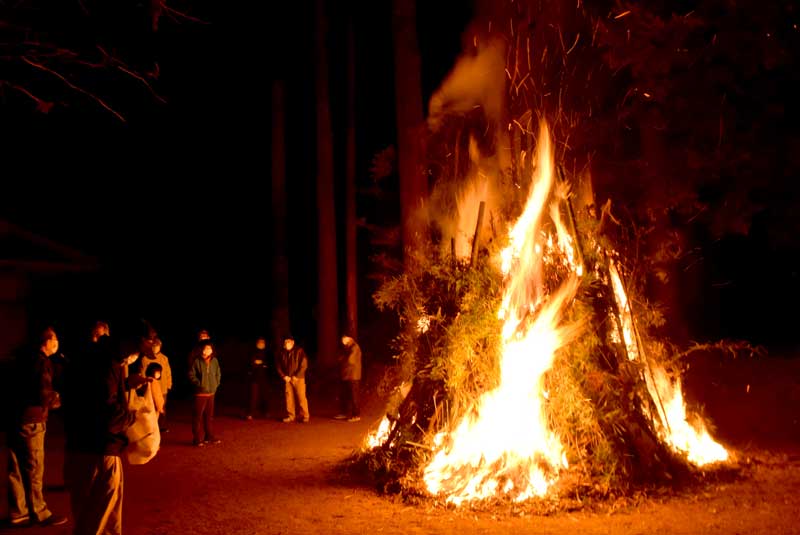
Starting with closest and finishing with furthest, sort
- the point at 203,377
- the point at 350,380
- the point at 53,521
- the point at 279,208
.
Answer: the point at 53,521
the point at 203,377
the point at 350,380
the point at 279,208

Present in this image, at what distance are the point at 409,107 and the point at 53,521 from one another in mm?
10375

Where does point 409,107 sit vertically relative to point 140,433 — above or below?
above

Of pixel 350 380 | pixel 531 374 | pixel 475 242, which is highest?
pixel 475 242

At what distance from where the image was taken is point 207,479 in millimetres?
10430

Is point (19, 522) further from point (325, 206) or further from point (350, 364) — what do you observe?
point (325, 206)

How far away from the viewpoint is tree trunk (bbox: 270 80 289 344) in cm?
2272

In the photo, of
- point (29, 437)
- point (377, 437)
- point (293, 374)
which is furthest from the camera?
point (293, 374)

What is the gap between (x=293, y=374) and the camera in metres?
15.8

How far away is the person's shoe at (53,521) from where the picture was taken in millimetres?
8109

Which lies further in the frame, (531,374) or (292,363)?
(292,363)

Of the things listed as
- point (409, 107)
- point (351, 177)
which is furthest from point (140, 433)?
point (351, 177)

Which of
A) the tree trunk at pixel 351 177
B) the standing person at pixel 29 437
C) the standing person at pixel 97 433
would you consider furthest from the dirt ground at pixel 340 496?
the tree trunk at pixel 351 177

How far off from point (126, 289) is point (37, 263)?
655 inches

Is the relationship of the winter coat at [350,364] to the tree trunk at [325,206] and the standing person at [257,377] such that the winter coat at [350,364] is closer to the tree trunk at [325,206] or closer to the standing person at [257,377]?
the standing person at [257,377]
